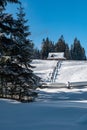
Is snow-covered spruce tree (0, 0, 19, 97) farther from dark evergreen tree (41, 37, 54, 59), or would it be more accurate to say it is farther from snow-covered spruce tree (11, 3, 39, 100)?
dark evergreen tree (41, 37, 54, 59)

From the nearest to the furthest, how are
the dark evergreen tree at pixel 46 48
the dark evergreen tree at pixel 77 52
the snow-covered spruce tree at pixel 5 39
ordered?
1. the snow-covered spruce tree at pixel 5 39
2. the dark evergreen tree at pixel 46 48
3. the dark evergreen tree at pixel 77 52

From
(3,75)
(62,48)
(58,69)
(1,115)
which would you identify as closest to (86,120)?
(1,115)

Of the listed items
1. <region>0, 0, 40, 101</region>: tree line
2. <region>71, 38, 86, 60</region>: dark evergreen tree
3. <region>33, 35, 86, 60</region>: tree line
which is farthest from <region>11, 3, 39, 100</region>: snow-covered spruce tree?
<region>71, 38, 86, 60</region>: dark evergreen tree

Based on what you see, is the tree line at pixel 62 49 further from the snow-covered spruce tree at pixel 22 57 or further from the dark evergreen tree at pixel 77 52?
the snow-covered spruce tree at pixel 22 57

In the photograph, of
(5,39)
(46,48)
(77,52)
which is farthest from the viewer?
(77,52)

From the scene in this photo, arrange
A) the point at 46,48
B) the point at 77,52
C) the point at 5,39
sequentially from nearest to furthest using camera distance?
the point at 5,39 < the point at 46,48 < the point at 77,52

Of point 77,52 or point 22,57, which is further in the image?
point 77,52

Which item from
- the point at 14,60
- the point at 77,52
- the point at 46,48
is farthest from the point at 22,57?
the point at 77,52

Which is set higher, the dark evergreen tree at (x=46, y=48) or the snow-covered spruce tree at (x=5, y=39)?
the dark evergreen tree at (x=46, y=48)

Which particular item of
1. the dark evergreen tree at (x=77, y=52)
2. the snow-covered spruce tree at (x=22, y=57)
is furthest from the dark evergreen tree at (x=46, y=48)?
the snow-covered spruce tree at (x=22, y=57)

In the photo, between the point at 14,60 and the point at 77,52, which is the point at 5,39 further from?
the point at 77,52

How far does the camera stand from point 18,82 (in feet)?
60.3

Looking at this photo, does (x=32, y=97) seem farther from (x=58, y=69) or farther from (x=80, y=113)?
(x=58, y=69)

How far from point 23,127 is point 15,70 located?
12.0 metres
